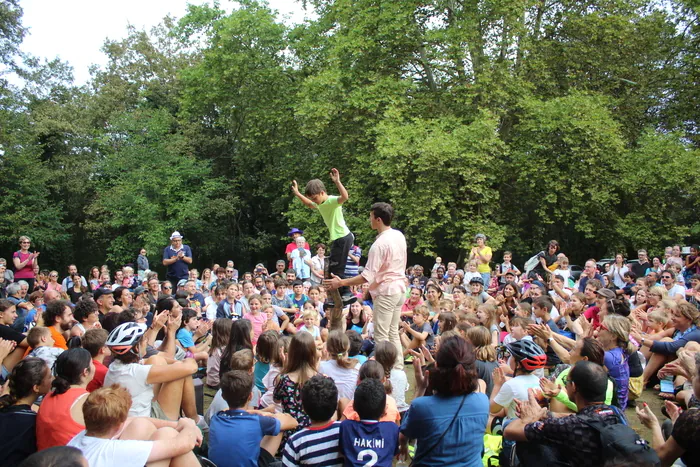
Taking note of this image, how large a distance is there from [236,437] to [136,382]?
854mm

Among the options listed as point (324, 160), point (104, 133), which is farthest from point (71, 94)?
point (324, 160)

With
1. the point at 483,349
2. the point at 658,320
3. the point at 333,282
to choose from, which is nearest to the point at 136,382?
the point at 333,282

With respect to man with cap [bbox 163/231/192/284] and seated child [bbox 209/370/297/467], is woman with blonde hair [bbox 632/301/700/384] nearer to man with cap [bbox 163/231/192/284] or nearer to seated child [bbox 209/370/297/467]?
seated child [bbox 209/370/297/467]

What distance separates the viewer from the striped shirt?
3.25 m

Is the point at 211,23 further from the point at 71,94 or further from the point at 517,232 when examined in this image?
the point at 517,232

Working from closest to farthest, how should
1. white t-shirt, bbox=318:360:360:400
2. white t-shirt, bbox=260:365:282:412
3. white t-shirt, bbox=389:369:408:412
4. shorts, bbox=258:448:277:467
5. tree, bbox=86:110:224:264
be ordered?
1. shorts, bbox=258:448:277:467
2. white t-shirt, bbox=260:365:282:412
3. white t-shirt, bbox=318:360:360:400
4. white t-shirt, bbox=389:369:408:412
5. tree, bbox=86:110:224:264

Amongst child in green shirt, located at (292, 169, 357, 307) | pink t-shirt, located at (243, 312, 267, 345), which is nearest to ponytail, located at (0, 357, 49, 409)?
child in green shirt, located at (292, 169, 357, 307)

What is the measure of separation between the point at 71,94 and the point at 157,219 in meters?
7.81

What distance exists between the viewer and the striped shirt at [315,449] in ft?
10.7

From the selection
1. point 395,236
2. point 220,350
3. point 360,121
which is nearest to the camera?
point 395,236

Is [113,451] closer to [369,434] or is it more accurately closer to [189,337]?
[369,434]

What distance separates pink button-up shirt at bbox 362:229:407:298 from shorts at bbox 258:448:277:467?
2023mm

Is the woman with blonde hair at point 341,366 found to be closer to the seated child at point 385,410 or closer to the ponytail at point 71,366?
the seated child at point 385,410

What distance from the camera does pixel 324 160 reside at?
20.6 metres
